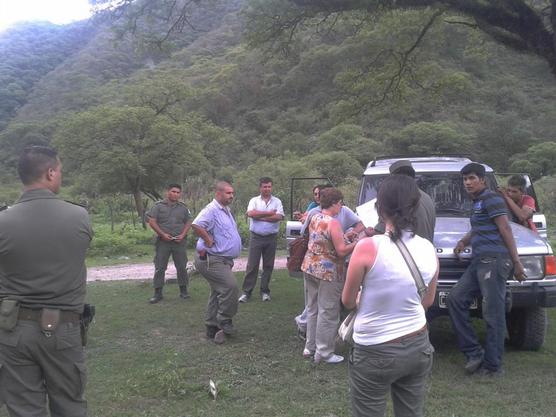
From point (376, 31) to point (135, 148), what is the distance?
51.6 feet

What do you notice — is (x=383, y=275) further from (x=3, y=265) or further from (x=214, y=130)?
(x=214, y=130)

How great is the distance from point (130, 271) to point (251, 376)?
8.31 metres

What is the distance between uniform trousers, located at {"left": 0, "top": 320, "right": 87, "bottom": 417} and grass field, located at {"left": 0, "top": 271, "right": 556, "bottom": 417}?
52.5 inches

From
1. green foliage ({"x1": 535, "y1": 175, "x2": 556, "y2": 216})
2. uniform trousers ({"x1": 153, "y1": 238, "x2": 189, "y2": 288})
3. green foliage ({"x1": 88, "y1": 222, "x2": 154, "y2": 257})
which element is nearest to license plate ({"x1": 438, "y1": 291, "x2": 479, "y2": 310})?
uniform trousers ({"x1": 153, "y1": 238, "x2": 189, "y2": 288})

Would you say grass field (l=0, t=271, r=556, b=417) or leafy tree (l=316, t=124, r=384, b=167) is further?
leafy tree (l=316, t=124, r=384, b=167)

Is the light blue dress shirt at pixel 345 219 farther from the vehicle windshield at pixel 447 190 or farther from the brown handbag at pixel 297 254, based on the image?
the vehicle windshield at pixel 447 190

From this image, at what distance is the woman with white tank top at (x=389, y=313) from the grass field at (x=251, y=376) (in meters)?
1.64

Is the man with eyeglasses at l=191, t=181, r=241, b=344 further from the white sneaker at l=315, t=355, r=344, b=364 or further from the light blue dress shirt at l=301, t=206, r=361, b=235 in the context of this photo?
the white sneaker at l=315, t=355, r=344, b=364

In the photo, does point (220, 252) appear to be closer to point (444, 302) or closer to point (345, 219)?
point (345, 219)

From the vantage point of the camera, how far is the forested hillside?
38.9 ft

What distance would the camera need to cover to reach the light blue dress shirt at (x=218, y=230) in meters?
6.14

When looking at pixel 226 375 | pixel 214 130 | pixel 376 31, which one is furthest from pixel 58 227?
pixel 214 130

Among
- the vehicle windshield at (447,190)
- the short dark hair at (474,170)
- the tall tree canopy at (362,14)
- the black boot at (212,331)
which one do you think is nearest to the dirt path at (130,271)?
the tall tree canopy at (362,14)

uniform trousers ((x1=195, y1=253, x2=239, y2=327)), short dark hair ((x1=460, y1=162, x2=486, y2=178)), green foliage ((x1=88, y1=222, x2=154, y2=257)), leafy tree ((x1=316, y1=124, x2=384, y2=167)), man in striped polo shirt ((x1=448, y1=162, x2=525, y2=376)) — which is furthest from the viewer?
leafy tree ((x1=316, y1=124, x2=384, y2=167))
